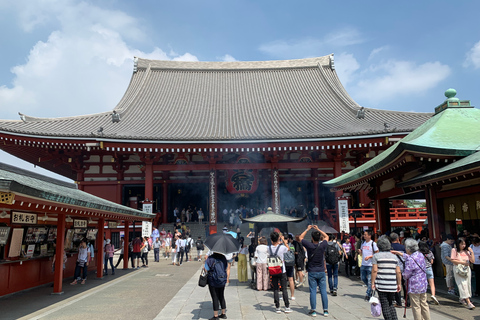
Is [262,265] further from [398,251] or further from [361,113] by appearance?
[361,113]

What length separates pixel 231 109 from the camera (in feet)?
84.0

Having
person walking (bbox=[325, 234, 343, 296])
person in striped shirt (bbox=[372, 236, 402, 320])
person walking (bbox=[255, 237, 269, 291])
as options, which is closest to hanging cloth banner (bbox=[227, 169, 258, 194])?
person walking (bbox=[255, 237, 269, 291])

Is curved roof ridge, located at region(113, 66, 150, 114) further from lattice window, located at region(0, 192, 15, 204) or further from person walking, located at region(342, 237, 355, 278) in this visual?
lattice window, located at region(0, 192, 15, 204)

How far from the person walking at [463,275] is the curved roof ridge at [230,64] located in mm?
A: 25013

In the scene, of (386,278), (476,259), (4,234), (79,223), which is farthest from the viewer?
(79,223)

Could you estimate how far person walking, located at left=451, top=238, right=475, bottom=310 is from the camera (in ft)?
24.6

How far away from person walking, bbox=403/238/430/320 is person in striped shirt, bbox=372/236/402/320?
323mm

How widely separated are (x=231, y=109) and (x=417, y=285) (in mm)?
20977

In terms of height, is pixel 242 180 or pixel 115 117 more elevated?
pixel 115 117

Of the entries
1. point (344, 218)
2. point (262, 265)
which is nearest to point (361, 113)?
point (344, 218)

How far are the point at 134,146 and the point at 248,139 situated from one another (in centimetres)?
594

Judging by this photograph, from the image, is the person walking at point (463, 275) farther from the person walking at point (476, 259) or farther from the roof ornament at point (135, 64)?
the roof ornament at point (135, 64)

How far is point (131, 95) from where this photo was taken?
27.1 m

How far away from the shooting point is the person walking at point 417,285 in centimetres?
566
